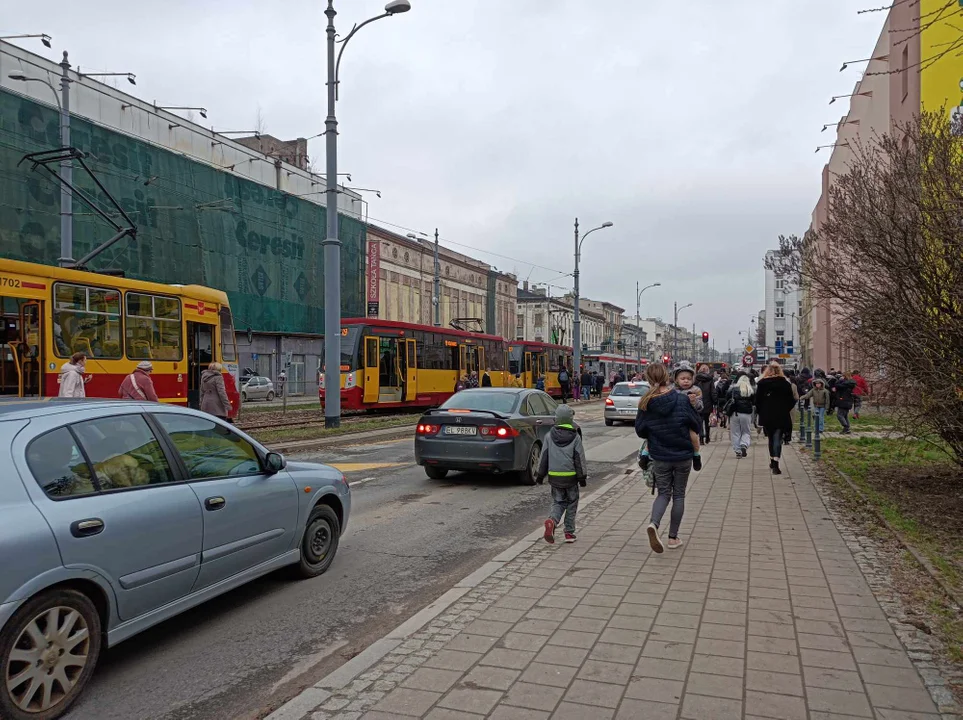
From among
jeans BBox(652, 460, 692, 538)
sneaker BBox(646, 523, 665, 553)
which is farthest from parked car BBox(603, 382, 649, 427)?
sneaker BBox(646, 523, 665, 553)

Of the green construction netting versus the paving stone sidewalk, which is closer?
the paving stone sidewalk

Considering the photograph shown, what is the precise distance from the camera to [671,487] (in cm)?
680

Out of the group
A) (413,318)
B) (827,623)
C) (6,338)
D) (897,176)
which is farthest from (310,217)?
(827,623)

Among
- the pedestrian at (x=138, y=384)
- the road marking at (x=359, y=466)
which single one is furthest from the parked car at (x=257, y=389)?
the road marking at (x=359, y=466)

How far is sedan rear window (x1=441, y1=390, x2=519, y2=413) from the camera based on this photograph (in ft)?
35.5

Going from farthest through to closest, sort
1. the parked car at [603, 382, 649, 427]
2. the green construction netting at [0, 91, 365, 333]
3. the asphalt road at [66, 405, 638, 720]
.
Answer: the green construction netting at [0, 91, 365, 333]
the parked car at [603, 382, 649, 427]
the asphalt road at [66, 405, 638, 720]

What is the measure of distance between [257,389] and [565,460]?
34.3 metres

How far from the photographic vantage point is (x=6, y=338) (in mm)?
12930

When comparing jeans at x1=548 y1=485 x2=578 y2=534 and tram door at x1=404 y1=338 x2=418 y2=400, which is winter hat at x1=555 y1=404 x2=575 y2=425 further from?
tram door at x1=404 y1=338 x2=418 y2=400

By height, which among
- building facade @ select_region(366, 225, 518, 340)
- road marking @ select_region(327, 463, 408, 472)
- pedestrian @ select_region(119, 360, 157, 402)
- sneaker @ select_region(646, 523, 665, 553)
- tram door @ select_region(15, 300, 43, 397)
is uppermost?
building facade @ select_region(366, 225, 518, 340)

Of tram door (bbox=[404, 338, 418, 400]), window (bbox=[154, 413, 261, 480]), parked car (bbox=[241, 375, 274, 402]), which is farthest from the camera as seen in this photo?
parked car (bbox=[241, 375, 274, 402])

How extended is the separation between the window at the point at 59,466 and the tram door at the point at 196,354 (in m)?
14.1

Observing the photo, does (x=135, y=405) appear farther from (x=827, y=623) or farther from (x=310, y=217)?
(x=310, y=217)

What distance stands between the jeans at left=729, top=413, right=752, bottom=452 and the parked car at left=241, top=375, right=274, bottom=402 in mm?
28939
